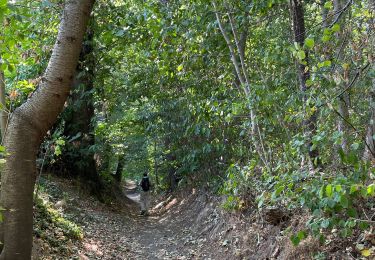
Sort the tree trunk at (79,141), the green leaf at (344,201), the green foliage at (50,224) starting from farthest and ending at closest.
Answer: the tree trunk at (79,141) → the green foliage at (50,224) → the green leaf at (344,201)

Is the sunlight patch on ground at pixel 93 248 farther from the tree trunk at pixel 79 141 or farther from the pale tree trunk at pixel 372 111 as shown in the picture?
the tree trunk at pixel 79 141

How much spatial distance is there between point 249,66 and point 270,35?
936 mm

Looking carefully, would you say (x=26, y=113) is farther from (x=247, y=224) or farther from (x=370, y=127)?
(x=247, y=224)

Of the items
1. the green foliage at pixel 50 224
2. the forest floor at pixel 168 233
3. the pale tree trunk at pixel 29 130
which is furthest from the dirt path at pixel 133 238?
the pale tree trunk at pixel 29 130

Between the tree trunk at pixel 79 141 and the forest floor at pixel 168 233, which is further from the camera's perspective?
the tree trunk at pixel 79 141

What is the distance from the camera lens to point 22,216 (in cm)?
418

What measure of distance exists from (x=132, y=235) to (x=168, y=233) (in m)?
1.32

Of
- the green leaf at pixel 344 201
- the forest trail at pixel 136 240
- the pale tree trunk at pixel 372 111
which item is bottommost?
the forest trail at pixel 136 240

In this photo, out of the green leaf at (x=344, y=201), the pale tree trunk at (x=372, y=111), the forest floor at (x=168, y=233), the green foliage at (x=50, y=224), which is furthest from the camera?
the green foliage at (x=50, y=224)

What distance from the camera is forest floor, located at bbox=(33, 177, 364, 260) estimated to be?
21.9ft

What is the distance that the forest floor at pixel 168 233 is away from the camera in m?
6.69

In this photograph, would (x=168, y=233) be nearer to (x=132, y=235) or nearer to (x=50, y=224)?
(x=132, y=235)

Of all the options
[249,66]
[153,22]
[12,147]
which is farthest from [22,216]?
[249,66]

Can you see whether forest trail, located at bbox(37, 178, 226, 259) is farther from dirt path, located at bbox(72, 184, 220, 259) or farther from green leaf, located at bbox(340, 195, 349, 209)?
green leaf, located at bbox(340, 195, 349, 209)
